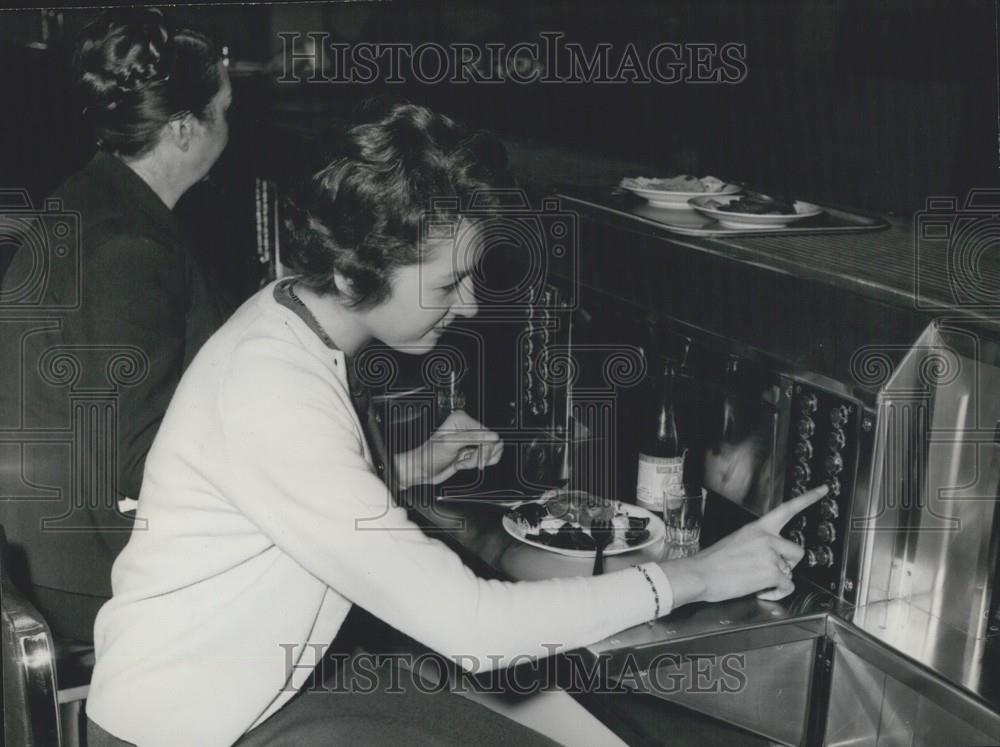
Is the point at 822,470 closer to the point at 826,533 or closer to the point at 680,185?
the point at 826,533

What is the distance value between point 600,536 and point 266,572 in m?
0.52

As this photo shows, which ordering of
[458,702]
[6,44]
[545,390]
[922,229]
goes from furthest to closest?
[6,44], [545,390], [922,229], [458,702]

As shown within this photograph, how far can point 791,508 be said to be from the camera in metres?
1.34

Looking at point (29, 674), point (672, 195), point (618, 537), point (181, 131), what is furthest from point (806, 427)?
point (181, 131)

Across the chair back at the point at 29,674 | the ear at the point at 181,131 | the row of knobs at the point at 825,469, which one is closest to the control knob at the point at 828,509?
the row of knobs at the point at 825,469

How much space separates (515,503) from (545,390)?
0.48 metres

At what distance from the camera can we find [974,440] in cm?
127

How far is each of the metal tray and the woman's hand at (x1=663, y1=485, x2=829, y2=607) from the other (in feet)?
1.78

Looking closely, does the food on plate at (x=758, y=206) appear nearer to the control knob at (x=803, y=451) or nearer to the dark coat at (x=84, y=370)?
the control knob at (x=803, y=451)

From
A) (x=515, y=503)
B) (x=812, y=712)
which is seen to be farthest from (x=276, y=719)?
(x=812, y=712)

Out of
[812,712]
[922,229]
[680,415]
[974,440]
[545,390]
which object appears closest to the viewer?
[974,440]

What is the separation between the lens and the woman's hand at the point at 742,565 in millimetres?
1246

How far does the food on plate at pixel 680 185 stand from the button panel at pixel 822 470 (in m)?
0.68

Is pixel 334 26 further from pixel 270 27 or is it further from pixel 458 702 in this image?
pixel 458 702
